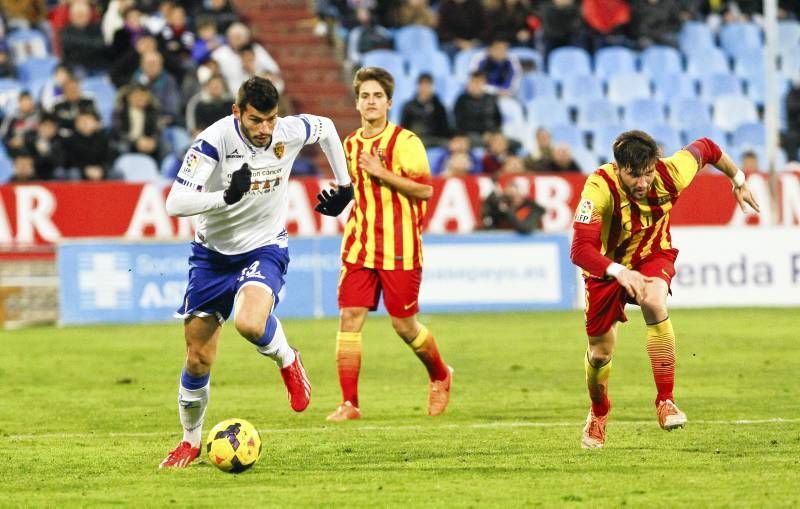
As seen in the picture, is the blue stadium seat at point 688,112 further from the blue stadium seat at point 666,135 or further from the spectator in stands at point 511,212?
the spectator in stands at point 511,212

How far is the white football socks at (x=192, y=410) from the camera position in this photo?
9000mm

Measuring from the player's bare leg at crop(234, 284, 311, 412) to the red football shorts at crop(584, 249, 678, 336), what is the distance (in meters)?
1.74

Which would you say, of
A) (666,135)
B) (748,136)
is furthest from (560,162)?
(748,136)

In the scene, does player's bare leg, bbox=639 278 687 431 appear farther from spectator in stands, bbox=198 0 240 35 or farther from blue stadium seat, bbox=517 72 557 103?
blue stadium seat, bbox=517 72 557 103

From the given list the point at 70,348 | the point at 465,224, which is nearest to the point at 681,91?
the point at 465,224

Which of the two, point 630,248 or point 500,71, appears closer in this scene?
point 630,248

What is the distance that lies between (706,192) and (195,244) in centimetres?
1515

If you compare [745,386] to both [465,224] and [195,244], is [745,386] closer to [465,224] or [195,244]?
[195,244]

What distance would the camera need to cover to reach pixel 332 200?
31.9ft

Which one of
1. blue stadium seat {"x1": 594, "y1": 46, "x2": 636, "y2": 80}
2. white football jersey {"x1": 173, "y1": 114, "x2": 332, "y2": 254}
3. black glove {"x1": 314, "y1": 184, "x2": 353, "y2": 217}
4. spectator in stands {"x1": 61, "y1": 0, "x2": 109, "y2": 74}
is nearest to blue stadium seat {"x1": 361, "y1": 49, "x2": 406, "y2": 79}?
blue stadium seat {"x1": 594, "y1": 46, "x2": 636, "y2": 80}

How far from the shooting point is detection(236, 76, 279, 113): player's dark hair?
8.62 metres

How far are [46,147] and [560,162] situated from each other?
7366mm

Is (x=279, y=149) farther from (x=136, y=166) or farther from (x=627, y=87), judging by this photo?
(x=627, y=87)

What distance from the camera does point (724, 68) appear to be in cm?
2853
